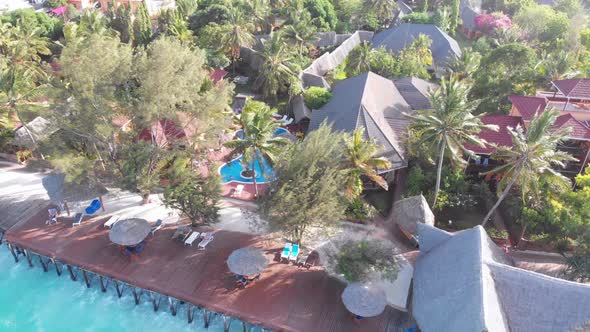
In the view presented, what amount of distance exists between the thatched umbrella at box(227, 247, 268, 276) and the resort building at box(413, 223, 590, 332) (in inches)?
356

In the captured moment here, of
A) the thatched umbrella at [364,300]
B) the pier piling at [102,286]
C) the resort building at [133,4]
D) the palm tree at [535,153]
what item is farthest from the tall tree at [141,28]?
the palm tree at [535,153]

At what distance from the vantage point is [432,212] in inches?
1146

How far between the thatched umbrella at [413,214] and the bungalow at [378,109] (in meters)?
4.16

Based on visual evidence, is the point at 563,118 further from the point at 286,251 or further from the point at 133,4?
the point at 133,4

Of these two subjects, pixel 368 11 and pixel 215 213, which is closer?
pixel 215 213

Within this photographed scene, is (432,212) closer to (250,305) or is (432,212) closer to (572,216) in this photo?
(572,216)

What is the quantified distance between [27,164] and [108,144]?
40.3 ft

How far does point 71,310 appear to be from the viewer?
24.8m

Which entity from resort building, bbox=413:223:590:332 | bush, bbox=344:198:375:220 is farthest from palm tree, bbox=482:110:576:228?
bush, bbox=344:198:375:220

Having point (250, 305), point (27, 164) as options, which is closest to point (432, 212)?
point (250, 305)

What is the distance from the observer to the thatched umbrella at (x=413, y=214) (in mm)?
27031

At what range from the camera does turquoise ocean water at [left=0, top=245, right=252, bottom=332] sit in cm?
2388

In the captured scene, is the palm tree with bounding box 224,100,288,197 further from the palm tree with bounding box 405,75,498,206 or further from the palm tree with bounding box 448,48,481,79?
the palm tree with bounding box 448,48,481,79

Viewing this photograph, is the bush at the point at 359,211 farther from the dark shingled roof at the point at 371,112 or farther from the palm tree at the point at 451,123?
the palm tree at the point at 451,123
